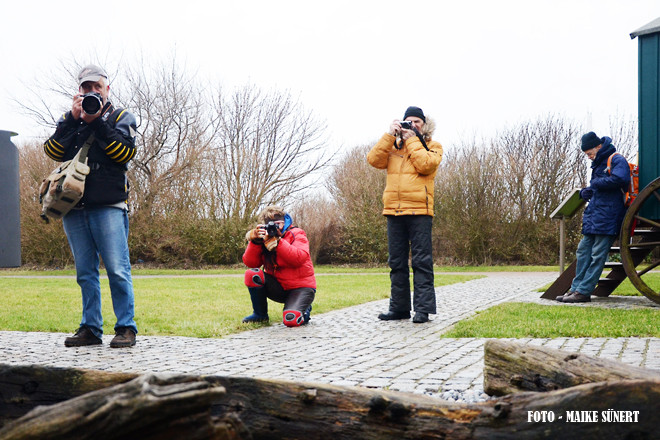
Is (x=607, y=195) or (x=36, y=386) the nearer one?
(x=36, y=386)

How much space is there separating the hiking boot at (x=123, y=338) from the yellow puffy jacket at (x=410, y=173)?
2.72 m

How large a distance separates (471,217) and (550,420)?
20310 millimetres

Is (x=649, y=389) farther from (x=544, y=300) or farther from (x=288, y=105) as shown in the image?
(x=288, y=105)

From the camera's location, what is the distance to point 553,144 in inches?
895

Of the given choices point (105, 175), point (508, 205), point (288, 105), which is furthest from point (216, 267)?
point (105, 175)

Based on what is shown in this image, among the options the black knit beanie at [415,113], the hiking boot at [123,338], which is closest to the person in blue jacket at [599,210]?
the black knit beanie at [415,113]

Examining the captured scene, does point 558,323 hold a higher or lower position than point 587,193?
lower

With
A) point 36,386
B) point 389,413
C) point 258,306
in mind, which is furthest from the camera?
point 258,306

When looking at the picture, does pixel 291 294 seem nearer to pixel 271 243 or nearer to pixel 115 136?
pixel 271 243

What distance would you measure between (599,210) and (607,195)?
206mm

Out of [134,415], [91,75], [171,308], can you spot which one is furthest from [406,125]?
[134,415]

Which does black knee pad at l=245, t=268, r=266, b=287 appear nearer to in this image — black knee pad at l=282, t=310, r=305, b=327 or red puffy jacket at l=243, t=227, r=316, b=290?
red puffy jacket at l=243, t=227, r=316, b=290

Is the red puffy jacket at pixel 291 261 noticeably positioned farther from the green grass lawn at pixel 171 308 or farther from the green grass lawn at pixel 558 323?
the green grass lawn at pixel 558 323

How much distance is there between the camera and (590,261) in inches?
309
